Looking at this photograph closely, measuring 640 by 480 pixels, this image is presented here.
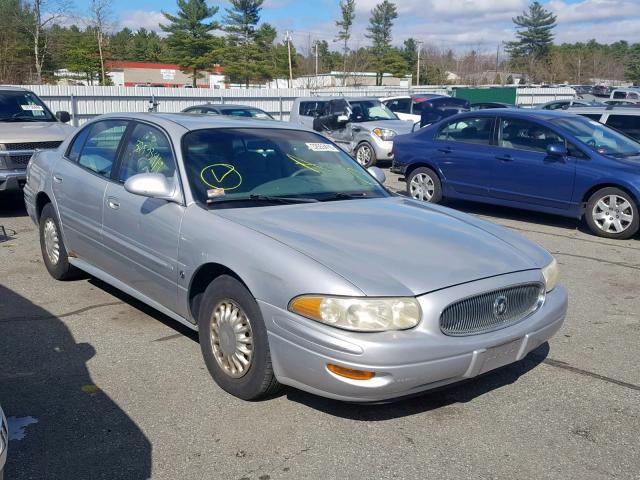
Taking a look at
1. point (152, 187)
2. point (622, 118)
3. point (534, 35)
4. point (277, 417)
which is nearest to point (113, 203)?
point (152, 187)

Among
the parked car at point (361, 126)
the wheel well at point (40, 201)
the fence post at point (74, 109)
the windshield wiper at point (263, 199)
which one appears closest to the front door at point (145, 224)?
the windshield wiper at point (263, 199)

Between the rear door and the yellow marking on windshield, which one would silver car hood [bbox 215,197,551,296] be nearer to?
the yellow marking on windshield

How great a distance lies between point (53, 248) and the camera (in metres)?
6.36

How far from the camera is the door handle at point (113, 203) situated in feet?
16.7

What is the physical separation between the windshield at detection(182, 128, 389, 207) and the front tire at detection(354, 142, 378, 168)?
425 inches

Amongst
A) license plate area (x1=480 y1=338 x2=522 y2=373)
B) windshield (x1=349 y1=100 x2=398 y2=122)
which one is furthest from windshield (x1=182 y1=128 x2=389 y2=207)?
windshield (x1=349 y1=100 x2=398 y2=122)

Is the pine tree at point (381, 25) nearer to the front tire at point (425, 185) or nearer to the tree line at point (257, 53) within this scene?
the tree line at point (257, 53)

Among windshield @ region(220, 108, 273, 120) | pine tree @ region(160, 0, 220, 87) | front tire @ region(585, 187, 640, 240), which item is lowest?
front tire @ region(585, 187, 640, 240)

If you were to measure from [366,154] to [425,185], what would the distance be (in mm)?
5561

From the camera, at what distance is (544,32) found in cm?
8194

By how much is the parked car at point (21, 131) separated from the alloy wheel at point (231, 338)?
6649mm

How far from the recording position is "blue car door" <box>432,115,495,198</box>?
10023 millimetres

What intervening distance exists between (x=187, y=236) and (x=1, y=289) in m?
2.85

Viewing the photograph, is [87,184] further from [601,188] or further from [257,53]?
[257,53]
